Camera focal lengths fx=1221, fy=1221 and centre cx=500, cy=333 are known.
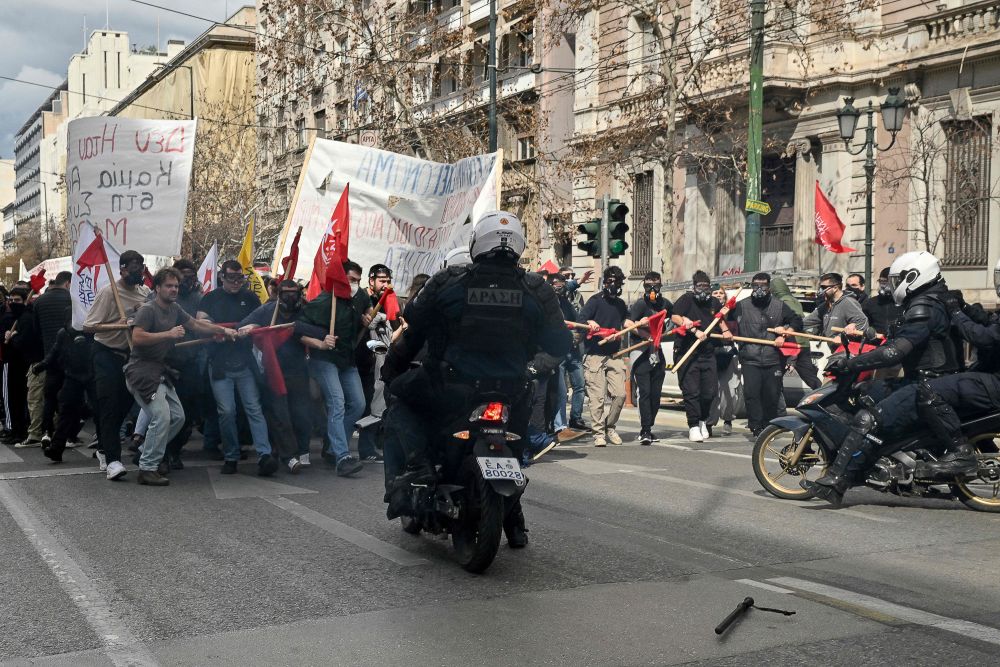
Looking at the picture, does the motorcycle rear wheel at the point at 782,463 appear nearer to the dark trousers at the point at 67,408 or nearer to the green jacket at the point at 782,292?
the dark trousers at the point at 67,408

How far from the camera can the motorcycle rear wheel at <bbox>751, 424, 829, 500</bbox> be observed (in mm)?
8920

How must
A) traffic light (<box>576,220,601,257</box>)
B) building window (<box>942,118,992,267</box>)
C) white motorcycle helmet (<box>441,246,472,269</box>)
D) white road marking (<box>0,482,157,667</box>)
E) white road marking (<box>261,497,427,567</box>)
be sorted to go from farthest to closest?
building window (<box>942,118,992,267</box>) < traffic light (<box>576,220,601,257</box>) < white motorcycle helmet (<box>441,246,472,269</box>) < white road marking (<box>261,497,427,567</box>) < white road marking (<box>0,482,157,667</box>)

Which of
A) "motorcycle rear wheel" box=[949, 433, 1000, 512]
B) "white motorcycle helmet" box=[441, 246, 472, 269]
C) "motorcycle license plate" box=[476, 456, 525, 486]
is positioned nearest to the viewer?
"motorcycle license plate" box=[476, 456, 525, 486]

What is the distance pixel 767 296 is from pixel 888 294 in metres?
1.39

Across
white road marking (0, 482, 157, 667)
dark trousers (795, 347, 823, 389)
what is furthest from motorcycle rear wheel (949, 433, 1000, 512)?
dark trousers (795, 347, 823, 389)

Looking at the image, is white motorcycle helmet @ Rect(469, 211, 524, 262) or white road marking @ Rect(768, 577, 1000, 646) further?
white motorcycle helmet @ Rect(469, 211, 524, 262)

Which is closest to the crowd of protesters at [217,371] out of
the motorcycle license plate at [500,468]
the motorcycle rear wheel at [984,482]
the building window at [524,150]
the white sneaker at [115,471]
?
the white sneaker at [115,471]

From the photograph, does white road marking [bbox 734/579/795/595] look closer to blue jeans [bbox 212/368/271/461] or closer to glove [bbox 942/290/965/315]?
glove [bbox 942/290/965/315]

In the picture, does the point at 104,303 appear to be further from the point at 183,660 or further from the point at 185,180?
the point at 183,660

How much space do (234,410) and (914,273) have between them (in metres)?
5.61

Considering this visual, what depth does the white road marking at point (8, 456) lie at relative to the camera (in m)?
11.7

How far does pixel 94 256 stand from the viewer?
10641 millimetres

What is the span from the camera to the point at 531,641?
494cm

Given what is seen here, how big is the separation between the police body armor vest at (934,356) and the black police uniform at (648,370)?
15.9 feet
